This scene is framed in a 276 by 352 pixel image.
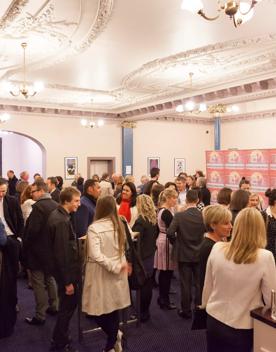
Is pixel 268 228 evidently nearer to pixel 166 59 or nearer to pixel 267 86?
pixel 166 59

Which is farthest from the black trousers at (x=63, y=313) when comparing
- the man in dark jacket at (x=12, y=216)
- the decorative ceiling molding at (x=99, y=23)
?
the decorative ceiling molding at (x=99, y=23)

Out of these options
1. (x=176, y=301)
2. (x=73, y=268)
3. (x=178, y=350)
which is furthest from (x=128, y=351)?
(x=176, y=301)

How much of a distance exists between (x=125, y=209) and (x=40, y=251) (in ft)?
4.10

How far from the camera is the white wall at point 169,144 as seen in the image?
13.5 meters

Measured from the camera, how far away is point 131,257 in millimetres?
3301

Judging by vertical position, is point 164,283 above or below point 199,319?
below

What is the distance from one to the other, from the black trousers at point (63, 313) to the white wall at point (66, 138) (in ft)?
28.3

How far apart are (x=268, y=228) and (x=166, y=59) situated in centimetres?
412

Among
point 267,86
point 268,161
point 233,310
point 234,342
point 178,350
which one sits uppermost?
point 267,86

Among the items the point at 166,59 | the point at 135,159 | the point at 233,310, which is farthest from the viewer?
the point at 135,159

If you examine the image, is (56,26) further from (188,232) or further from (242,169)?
(242,169)

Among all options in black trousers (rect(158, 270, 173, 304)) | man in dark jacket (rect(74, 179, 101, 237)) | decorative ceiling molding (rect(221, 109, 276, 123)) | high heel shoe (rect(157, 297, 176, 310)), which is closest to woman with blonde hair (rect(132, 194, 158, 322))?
black trousers (rect(158, 270, 173, 304))

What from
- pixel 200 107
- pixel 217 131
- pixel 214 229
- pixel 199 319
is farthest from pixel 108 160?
pixel 199 319

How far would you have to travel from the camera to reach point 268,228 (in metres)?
3.69
